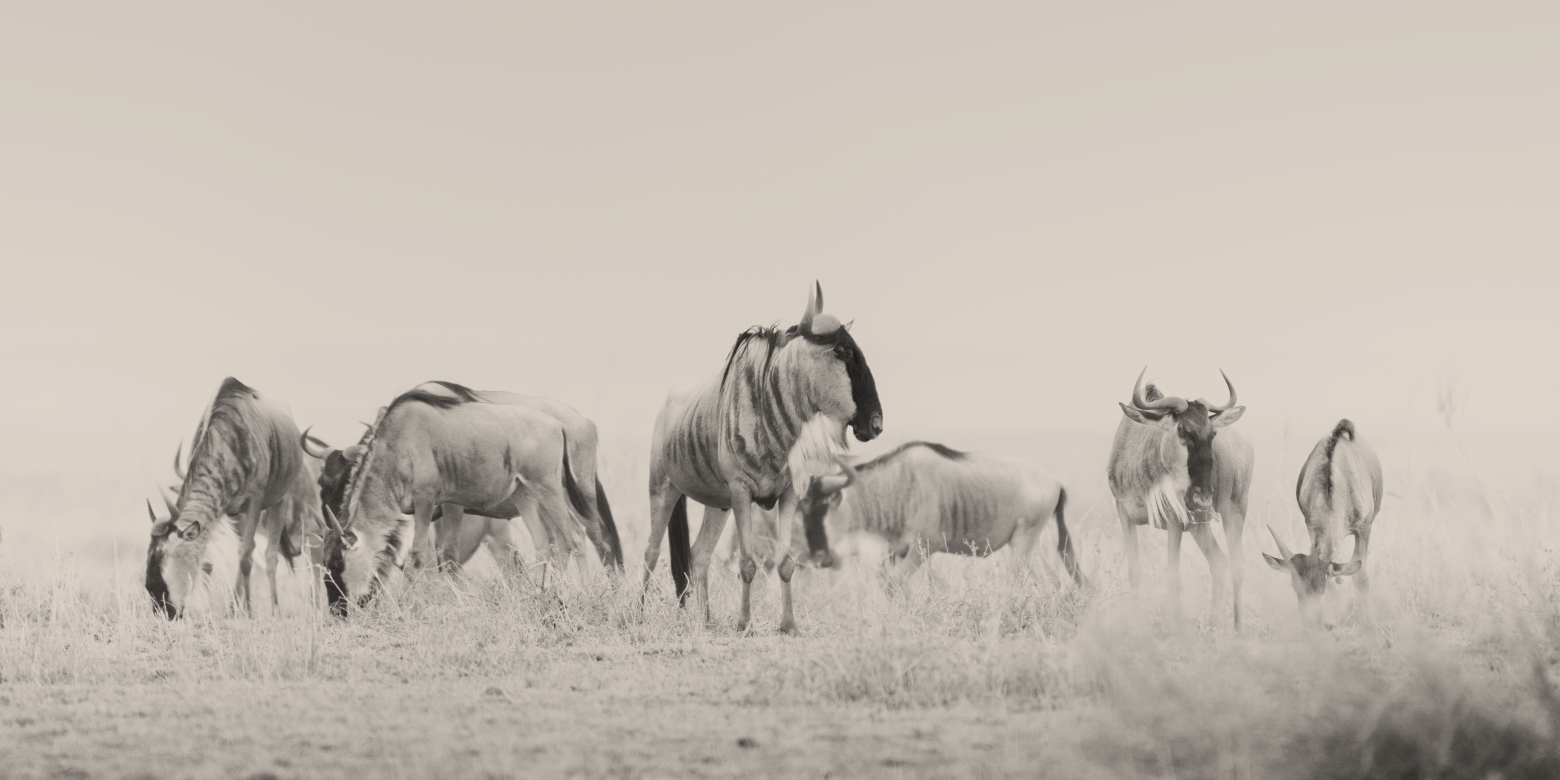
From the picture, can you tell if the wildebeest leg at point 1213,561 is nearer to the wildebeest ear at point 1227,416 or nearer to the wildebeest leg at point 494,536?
the wildebeest ear at point 1227,416

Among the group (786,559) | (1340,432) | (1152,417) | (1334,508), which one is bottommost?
(786,559)

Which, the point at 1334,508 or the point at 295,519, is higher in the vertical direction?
the point at 295,519

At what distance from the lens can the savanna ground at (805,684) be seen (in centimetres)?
478

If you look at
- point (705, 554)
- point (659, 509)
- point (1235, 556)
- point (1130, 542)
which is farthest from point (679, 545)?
point (1235, 556)

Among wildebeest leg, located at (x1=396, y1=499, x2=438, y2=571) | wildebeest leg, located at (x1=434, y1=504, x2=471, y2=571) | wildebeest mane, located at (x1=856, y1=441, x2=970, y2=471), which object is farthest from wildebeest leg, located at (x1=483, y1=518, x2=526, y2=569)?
wildebeest mane, located at (x1=856, y1=441, x2=970, y2=471)

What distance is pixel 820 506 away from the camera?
1141cm

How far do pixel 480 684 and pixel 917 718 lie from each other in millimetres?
2332

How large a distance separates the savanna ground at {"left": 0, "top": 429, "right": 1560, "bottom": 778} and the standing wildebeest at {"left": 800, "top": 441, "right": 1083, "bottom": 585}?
17.4 inches

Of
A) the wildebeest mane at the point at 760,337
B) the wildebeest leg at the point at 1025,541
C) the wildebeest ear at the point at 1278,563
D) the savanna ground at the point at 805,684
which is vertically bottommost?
the savanna ground at the point at 805,684

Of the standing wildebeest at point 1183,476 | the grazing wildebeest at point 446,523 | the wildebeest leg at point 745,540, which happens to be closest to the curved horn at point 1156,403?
the standing wildebeest at point 1183,476

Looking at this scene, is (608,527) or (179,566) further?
(608,527)

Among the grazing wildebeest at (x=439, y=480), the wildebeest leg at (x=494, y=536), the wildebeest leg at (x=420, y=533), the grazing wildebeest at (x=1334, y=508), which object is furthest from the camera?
the wildebeest leg at (x=494, y=536)

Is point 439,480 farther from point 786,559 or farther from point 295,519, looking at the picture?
point 295,519

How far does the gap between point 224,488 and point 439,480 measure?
81.8 inches
